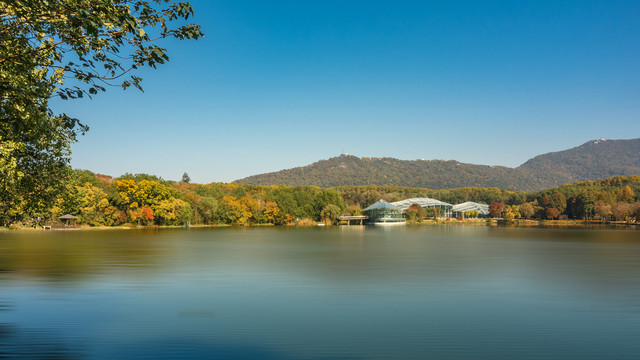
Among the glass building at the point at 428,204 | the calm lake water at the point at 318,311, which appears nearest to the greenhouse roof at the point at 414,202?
the glass building at the point at 428,204

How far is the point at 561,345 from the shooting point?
7.53m

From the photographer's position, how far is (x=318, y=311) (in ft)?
33.0

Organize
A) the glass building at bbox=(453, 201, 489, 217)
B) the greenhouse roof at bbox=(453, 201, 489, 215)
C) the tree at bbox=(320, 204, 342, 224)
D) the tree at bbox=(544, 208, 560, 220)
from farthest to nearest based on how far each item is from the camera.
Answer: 1. the greenhouse roof at bbox=(453, 201, 489, 215)
2. the glass building at bbox=(453, 201, 489, 217)
3. the tree at bbox=(544, 208, 560, 220)
4. the tree at bbox=(320, 204, 342, 224)

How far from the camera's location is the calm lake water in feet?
23.9

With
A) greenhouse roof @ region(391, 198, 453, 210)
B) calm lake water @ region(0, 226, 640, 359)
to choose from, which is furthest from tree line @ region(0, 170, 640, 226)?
calm lake water @ region(0, 226, 640, 359)

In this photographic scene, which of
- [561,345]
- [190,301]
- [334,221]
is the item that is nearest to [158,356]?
[190,301]

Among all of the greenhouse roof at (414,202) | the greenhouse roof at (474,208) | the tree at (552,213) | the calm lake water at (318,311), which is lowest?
the calm lake water at (318,311)

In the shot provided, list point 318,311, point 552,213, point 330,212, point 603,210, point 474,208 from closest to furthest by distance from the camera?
point 318,311, point 330,212, point 603,210, point 552,213, point 474,208

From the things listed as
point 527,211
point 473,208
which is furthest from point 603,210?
point 473,208

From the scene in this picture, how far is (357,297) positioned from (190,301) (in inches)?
170

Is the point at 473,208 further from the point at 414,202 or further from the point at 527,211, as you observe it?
the point at 414,202

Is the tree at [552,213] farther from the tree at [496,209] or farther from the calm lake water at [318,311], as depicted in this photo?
the calm lake water at [318,311]

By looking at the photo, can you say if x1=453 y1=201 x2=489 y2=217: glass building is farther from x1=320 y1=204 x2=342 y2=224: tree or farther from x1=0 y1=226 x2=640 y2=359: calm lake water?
x1=0 y1=226 x2=640 y2=359: calm lake water

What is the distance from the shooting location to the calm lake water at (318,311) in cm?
727
